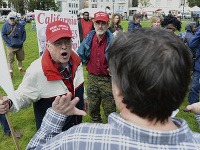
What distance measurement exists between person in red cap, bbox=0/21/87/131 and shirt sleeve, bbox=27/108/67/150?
0.97 meters

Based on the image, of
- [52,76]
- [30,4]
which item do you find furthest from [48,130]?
[30,4]

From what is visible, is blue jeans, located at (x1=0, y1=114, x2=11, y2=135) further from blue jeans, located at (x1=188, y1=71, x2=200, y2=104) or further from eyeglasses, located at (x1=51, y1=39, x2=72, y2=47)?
blue jeans, located at (x1=188, y1=71, x2=200, y2=104)

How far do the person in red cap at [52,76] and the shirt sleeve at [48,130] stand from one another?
3.17 ft

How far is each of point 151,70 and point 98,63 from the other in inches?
119

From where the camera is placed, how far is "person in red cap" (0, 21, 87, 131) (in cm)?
229

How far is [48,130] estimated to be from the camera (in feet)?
3.83

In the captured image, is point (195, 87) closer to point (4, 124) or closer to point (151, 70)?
point (4, 124)

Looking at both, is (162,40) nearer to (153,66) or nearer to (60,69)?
(153,66)

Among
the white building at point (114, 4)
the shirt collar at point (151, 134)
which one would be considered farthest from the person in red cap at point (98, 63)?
the white building at point (114, 4)

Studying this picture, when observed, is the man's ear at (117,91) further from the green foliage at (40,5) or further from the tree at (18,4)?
the tree at (18,4)

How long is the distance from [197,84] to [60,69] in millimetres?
3024

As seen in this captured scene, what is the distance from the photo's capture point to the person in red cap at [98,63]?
3854mm

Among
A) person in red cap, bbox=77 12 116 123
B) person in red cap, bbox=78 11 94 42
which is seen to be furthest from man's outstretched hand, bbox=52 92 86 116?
person in red cap, bbox=78 11 94 42

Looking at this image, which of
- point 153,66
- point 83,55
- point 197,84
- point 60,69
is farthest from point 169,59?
point 197,84
